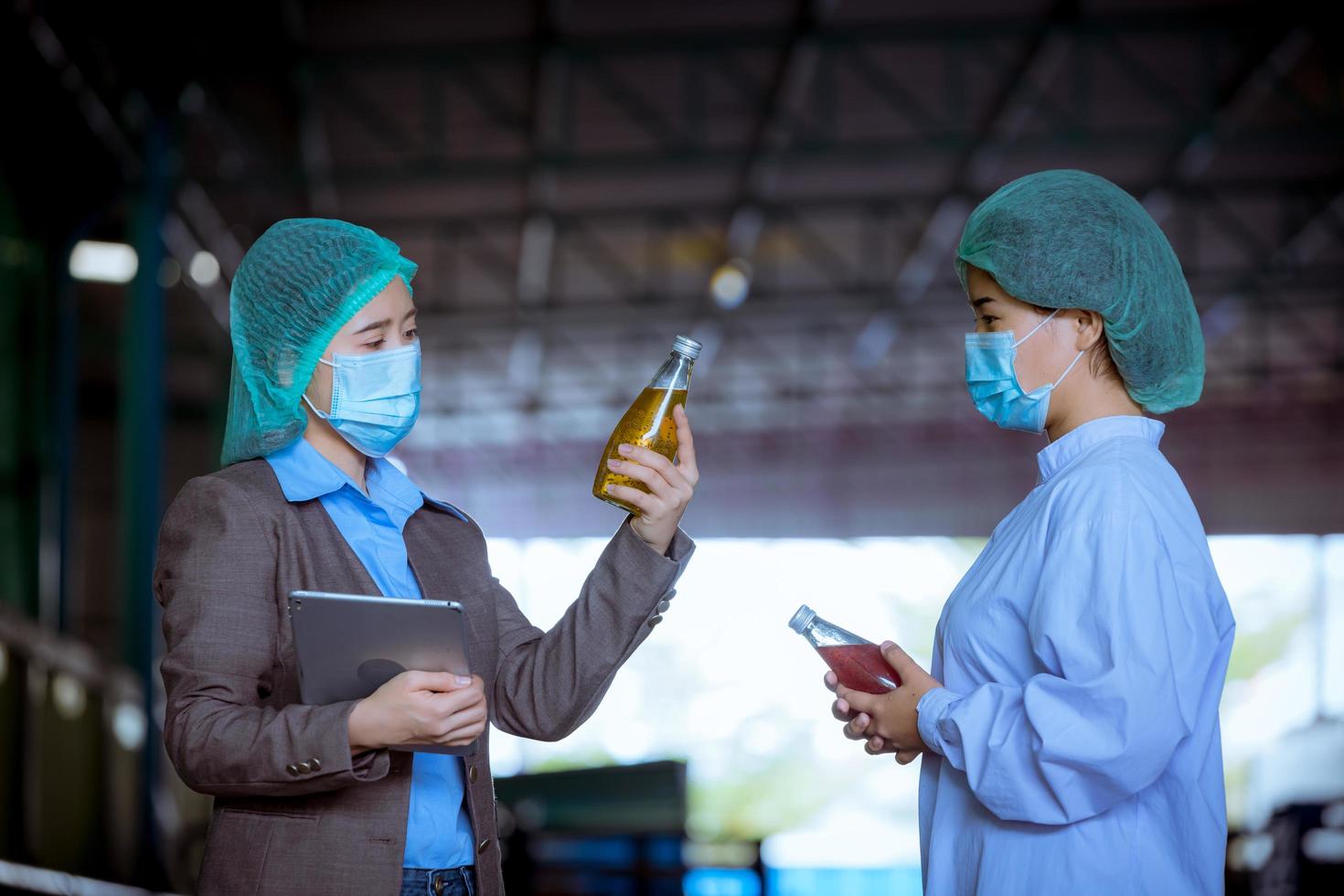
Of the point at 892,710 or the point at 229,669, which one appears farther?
the point at 892,710

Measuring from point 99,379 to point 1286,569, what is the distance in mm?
14114

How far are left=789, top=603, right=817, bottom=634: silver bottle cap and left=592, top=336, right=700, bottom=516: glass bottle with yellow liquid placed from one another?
0.30 m

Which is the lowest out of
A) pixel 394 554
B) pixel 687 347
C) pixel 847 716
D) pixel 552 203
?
pixel 847 716

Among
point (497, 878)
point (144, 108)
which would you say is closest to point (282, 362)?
point (497, 878)

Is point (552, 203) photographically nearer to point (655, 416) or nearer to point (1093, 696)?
point (655, 416)

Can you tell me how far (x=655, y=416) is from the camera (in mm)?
1625

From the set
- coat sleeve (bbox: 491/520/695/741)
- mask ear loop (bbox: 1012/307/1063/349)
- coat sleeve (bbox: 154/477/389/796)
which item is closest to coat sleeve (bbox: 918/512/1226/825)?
mask ear loop (bbox: 1012/307/1063/349)

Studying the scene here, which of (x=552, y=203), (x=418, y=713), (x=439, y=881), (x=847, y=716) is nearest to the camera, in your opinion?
(x=418, y=713)

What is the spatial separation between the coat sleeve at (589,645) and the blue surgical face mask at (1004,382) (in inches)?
17.2

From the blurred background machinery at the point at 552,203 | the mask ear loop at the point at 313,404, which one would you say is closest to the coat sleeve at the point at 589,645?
the mask ear loop at the point at 313,404

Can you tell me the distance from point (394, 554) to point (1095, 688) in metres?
0.88

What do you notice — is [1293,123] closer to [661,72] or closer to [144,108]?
[661,72]

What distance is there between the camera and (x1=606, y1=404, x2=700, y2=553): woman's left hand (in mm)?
1605

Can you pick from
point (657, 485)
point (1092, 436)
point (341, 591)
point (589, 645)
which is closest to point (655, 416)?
point (657, 485)
